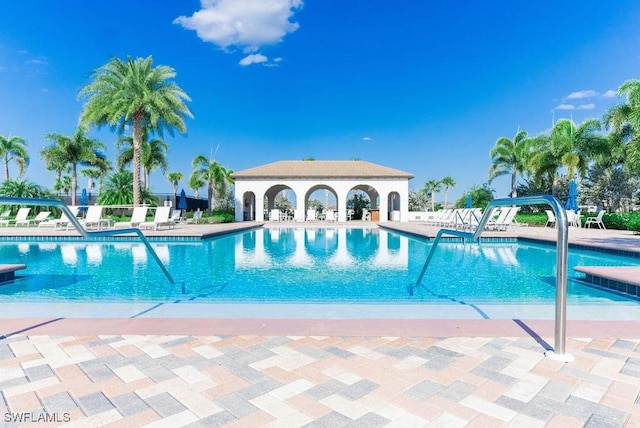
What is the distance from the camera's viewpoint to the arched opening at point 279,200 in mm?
30431

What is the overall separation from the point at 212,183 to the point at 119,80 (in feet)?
44.3

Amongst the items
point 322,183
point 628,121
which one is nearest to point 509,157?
point 628,121

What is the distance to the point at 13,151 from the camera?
99.9 feet

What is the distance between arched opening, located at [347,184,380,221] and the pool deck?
83.8 ft

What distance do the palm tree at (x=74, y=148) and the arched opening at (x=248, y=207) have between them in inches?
460

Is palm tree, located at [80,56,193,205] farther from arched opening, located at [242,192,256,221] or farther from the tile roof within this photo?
arched opening, located at [242,192,256,221]

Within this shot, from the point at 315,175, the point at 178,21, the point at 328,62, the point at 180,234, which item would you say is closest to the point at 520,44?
the point at 328,62

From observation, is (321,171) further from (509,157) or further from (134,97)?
(509,157)

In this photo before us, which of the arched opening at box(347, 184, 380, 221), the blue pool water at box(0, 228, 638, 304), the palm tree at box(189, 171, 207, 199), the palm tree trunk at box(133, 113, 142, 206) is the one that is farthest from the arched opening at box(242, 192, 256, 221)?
the blue pool water at box(0, 228, 638, 304)

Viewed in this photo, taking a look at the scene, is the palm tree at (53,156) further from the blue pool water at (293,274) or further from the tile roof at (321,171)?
the blue pool water at (293,274)

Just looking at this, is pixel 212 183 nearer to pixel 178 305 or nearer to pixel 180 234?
pixel 180 234

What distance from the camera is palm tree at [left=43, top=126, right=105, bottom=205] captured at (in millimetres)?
26469

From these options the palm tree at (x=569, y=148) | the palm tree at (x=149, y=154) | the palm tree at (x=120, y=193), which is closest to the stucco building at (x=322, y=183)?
the palm tree at (x=120, y=193)

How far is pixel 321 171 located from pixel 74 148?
1778 cm
